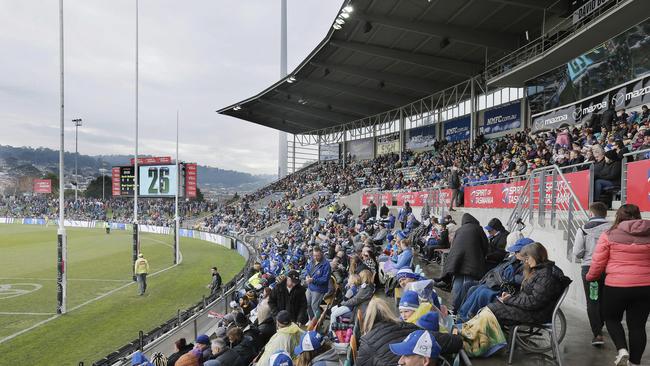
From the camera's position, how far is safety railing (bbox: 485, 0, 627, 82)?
15.4m

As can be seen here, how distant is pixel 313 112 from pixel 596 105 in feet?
95.3

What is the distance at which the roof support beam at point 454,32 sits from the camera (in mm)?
21219

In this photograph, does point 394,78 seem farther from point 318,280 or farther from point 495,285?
point 495,285

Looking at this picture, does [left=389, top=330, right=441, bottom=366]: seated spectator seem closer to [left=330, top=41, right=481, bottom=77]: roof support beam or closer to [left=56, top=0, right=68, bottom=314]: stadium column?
[left=56, top=0, right=68, bottom=314]: stadium column

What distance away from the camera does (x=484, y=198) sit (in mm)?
13547

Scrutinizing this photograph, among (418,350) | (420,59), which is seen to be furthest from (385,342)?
(420,59)

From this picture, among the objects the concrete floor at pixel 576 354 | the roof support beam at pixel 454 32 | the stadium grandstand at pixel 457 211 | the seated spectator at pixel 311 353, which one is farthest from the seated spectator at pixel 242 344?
the roof support beam at pixel 454 32

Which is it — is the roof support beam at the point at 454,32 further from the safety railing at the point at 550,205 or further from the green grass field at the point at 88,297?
the green grass field at the point at 88,297

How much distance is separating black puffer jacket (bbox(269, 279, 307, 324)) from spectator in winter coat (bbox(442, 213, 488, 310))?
118 inches

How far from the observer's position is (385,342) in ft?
11.3

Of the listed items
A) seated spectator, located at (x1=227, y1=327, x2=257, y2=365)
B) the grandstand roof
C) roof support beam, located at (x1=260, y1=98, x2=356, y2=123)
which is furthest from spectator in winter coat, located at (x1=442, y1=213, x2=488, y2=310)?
roof support beam, located at (x1=260, y1=98, x2=356, y2=123)

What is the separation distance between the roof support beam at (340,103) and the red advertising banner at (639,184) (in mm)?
31114

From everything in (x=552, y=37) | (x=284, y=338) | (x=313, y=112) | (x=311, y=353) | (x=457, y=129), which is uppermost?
(x=313, y=112)

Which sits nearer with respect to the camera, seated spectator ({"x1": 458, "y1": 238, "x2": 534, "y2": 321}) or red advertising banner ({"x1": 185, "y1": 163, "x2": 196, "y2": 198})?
seated spectator ({"x1": 458, "y1": 238, "x2": 534, "y2": 321})
